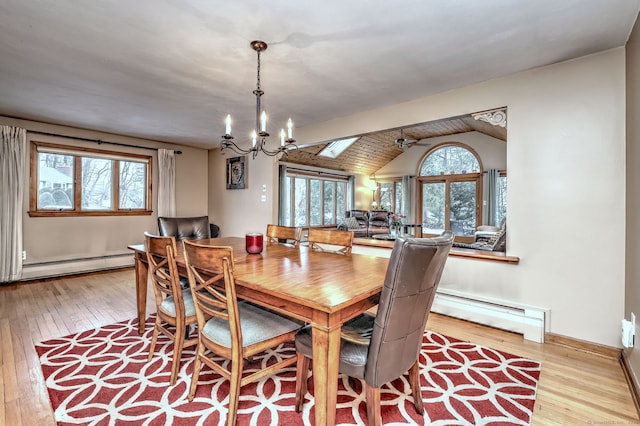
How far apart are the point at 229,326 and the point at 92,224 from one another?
15.4 ft

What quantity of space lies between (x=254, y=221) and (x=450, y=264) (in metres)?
3.40

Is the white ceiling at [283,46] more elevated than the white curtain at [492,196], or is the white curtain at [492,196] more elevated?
the white ceiling at [283,46]

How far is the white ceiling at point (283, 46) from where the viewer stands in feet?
6.08

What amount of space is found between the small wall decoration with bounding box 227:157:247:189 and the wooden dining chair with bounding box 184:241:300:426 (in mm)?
3983

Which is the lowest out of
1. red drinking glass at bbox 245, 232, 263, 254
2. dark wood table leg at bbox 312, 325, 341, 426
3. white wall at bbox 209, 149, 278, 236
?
dark wood table leg at bbox 312, 325, 341, 426

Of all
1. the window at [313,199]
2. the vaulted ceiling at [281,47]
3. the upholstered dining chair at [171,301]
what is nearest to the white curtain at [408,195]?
the window at [313,199]

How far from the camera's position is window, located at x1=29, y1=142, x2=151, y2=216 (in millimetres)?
4547

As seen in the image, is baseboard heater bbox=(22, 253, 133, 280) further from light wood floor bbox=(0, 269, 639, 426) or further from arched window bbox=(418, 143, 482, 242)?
arched window bbox=(418, 143, 482, 242)

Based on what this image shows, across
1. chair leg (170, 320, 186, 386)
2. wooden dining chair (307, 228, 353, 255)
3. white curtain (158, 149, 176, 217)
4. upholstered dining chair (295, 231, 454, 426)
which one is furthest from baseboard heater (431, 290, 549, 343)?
white curtain (158, 149, 176, 217)

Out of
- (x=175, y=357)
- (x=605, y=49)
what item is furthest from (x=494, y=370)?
(x=605, y=49)

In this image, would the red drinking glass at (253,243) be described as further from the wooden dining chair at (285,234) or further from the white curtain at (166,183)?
the white curtain at (166,183)

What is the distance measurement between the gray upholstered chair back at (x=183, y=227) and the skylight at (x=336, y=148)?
381 centimetres

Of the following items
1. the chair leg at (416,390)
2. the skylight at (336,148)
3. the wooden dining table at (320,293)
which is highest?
the skylight at (336,148)

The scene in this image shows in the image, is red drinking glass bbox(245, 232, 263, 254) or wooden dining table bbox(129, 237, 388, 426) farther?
red drinking glass bbox(245, 232, 263, 254)
